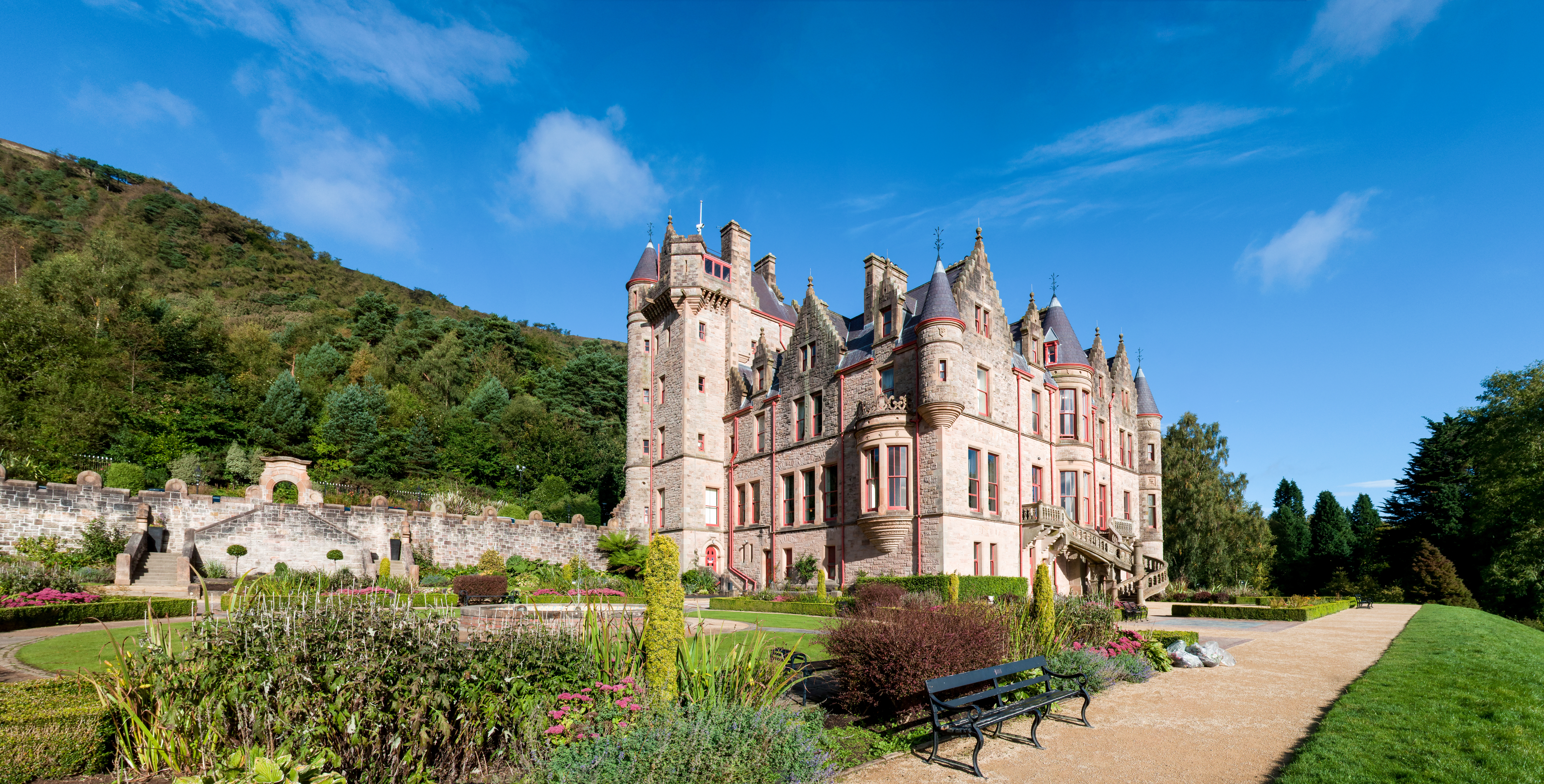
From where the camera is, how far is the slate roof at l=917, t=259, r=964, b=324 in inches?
1023

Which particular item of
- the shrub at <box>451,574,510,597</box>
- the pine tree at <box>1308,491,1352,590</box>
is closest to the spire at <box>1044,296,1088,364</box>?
the shrub at <box>451,574,510,597</box>

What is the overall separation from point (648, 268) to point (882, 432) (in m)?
18.1

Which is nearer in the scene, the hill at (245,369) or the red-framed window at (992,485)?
the red-framed window at (992,485)

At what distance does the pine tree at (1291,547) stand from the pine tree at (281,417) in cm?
6612

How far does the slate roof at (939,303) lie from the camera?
26.0m

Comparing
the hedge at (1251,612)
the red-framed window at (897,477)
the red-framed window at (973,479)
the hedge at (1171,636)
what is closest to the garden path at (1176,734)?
the hedge at (1171,636)

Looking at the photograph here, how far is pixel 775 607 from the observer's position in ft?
81.0

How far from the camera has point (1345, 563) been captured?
5597 cm

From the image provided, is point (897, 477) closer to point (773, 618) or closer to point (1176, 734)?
point (773, 618)

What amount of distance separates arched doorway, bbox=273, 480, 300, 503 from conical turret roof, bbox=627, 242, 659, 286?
1793 cm

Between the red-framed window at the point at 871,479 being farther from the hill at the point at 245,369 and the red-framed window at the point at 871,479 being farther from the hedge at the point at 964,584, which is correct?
the hill at the point at 245,369

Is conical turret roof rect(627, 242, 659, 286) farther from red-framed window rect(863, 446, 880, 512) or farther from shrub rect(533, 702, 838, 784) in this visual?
shrub rect(533, 702, 838, 784)

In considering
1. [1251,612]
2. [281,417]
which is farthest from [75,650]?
[281,417]

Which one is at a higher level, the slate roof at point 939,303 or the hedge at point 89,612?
the slate roof at point 939,303
